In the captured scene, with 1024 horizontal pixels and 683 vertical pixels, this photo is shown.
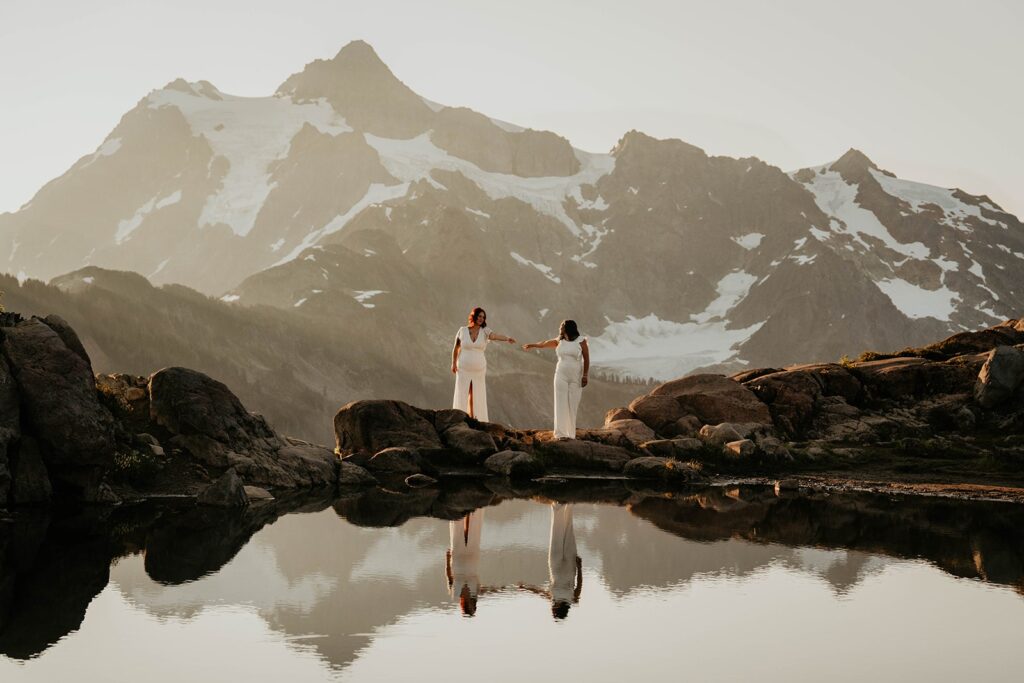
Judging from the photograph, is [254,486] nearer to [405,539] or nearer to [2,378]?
[2,378]

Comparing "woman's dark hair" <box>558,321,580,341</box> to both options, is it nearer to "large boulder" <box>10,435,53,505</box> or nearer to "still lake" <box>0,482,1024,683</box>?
"still lake" <box>0,482,1024,683</box>

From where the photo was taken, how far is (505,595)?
495 inches

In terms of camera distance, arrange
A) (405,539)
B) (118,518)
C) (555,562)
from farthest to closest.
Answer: (118,518) → (405,539) → (555,562)

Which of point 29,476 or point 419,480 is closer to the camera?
point 29,476

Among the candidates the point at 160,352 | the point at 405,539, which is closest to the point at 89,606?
the point at 405,539

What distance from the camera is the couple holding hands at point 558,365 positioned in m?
29.6

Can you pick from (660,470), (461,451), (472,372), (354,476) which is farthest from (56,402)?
(660,470)

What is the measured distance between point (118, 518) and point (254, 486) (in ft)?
A: 14.6

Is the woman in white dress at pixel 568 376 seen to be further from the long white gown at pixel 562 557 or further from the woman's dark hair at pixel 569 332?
the long white gown at pixel 562 557

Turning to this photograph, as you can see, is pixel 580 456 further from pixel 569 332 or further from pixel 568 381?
pixel 569 332

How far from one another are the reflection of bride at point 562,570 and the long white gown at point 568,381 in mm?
10773

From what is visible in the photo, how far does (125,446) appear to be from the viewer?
2250cm

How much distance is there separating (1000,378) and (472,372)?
1658 cm

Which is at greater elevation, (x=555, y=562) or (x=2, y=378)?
(x=2, y=378)
